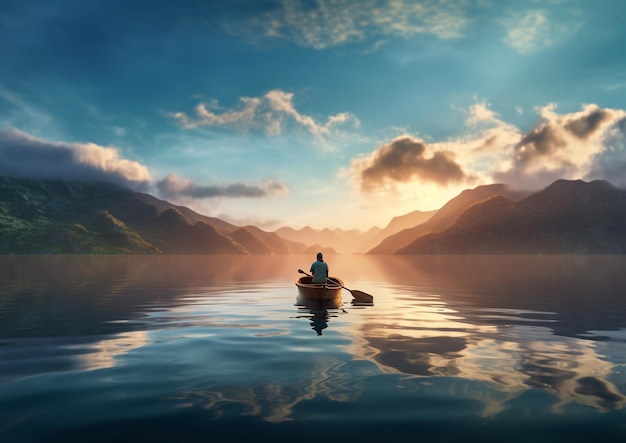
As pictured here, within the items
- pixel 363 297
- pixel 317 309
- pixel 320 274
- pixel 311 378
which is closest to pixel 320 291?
pixel 317 309

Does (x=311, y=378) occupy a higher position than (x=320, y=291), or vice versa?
(x=320, y=291)

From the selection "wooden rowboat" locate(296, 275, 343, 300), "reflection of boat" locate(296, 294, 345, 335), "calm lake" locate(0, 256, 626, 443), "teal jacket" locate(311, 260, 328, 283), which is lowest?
"calm lake" locate(0, 256, 626, 443)

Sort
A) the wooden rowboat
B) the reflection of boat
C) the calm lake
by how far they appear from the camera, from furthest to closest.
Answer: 1. the wooden rowboat
2. the reflection of boat
3. the calm lake

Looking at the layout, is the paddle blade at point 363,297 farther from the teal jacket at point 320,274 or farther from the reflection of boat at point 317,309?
the teal jacket at point 320,274

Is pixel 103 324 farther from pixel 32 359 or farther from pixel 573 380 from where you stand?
pixel 573 380

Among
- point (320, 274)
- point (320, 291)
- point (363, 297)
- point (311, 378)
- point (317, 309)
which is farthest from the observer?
point (363, 297)

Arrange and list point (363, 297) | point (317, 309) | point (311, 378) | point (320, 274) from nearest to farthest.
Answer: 1. point (311, 378)
2. point (317, 309)
3. point (320, 274)
4. point (363, 297)

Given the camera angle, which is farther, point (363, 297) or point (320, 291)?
point (363, 297)

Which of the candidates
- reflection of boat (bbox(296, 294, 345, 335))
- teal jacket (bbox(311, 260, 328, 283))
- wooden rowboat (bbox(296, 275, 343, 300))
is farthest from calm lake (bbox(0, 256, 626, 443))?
teal jacket (bbox(311, 260, 328, 283))

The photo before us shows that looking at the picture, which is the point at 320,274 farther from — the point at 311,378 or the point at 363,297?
the point at 311,378

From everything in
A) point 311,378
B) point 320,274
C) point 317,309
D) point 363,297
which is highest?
point 320,274

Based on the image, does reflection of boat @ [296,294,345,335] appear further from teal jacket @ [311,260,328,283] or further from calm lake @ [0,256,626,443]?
teal jacket @ [311,260,328,283]

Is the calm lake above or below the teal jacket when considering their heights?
below

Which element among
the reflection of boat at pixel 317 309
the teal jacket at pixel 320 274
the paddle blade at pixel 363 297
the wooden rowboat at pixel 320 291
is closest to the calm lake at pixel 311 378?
the reflection of boat at pixel 317 309
